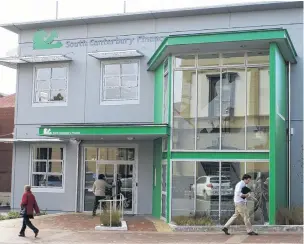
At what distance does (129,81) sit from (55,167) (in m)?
4.91

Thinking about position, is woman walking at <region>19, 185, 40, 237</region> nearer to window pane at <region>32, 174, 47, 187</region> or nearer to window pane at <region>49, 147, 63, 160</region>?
window pane at <region>49, 147, 63, 160</region>

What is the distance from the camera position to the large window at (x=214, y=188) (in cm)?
1509

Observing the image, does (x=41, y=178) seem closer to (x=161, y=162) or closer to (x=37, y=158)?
(x=37, y=158)

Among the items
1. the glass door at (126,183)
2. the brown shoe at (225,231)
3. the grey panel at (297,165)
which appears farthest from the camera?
the glass door at (126,183)

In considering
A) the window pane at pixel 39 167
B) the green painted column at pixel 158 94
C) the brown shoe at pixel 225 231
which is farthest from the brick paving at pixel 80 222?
the green painted column at pixel 158 94

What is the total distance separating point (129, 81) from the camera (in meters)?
20.4

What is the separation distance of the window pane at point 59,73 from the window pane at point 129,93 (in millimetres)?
2828

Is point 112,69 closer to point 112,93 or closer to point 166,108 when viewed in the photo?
point 112,93

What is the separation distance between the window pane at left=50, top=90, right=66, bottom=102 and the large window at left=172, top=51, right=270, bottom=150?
6.74 m

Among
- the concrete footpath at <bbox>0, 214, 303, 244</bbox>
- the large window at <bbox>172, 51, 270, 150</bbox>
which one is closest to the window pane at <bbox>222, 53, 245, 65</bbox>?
the large window at <bbox>172, 51, 270, 150</bbox>

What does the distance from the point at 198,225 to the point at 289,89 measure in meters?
6.37

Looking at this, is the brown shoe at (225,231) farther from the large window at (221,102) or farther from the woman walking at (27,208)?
the woman walking at (27,208)

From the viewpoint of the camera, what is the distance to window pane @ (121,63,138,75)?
2034 centimetres

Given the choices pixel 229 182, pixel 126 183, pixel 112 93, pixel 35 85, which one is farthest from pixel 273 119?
pixel 35 85
